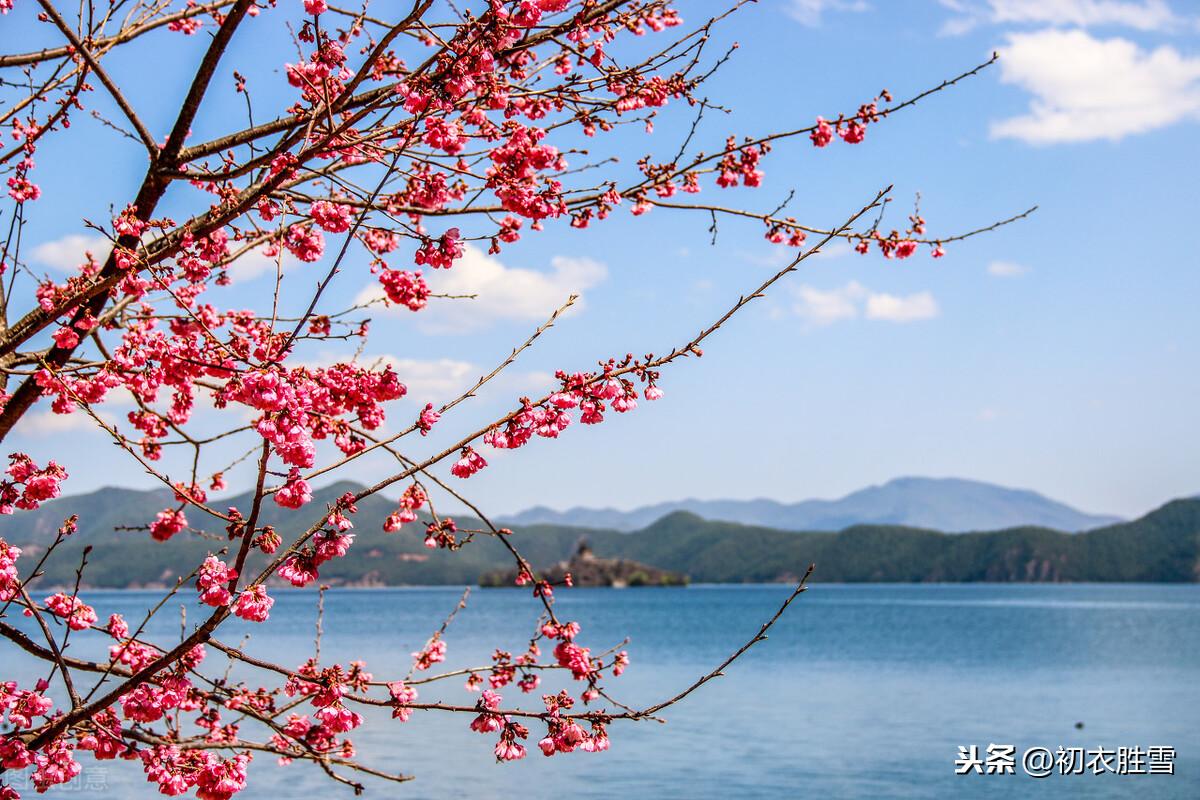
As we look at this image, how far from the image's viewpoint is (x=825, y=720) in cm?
4028

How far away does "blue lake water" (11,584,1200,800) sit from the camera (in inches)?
1089

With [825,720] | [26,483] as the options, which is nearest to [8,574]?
[26,483]

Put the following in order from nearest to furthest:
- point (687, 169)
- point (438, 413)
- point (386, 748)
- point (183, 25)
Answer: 1. point (438, 413)
2. point (687, 169)
3. point (183, 25)
4. point (386, 748)

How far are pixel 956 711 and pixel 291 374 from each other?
141 feet

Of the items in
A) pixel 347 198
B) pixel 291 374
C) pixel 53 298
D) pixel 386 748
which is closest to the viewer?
pixel 291 374

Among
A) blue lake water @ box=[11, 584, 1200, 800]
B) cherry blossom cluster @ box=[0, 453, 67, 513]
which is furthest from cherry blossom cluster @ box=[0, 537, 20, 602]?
blue lake water @ box=[11, 584, 1200, 800]

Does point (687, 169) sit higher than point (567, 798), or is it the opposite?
point (687, 169)

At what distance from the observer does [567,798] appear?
26.4 meters

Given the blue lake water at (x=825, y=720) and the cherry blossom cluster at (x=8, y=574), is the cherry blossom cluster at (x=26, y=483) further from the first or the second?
the blue lake water at (x=825, y=720)

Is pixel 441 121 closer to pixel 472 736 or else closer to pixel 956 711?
pixel 472 736

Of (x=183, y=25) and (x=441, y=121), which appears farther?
(x=183, y=25)

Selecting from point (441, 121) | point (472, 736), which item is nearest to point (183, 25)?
point (441, 121)

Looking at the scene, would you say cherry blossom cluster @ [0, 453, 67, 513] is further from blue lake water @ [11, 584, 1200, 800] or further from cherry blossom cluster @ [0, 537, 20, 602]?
blue lake water @ [11, 584, 1200, 800]

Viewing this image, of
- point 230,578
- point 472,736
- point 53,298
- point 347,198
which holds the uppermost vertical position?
point 347,198
